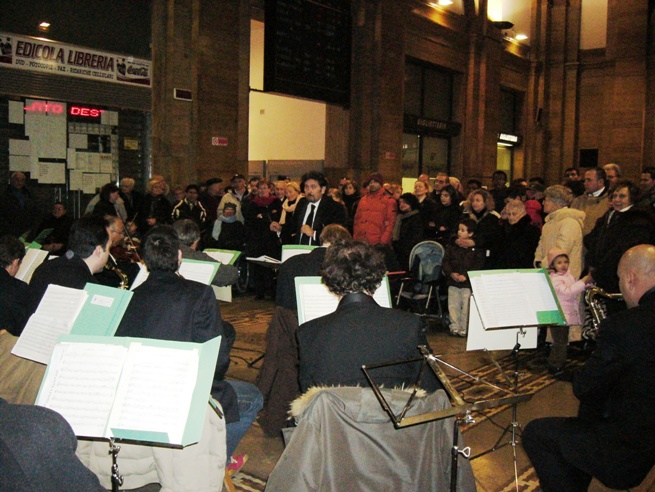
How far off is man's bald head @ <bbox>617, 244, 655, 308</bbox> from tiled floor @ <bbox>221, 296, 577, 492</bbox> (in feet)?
3.09

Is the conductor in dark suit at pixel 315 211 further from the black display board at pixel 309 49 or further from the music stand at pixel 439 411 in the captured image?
the black display board at pixel 309 49

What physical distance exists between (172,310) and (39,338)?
75cm

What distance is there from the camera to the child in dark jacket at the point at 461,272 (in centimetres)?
838

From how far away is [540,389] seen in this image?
6.24 meters

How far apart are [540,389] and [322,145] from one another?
1167cm

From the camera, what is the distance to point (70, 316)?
348 centimetres

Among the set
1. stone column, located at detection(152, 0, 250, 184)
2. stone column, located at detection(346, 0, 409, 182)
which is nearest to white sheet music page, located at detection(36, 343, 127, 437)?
stone column, located at detection(152, 0, 250, 184)

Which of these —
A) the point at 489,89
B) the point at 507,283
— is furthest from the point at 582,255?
the point at 489,89

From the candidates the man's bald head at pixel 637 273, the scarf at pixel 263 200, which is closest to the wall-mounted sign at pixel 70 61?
the scarf at pixel 263 200

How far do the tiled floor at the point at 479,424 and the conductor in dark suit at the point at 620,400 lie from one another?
0.70 m

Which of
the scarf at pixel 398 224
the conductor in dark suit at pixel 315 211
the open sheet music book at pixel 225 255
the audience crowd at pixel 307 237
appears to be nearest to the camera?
the audience crowd at pixel 307 237

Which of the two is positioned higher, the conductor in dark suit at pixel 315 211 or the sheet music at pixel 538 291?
the conductor in dark suit at pixel 315 211

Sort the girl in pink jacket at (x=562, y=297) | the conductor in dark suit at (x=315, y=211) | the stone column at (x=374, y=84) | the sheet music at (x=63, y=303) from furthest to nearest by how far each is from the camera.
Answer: the stone column at (x=374, y=84), the conductor in dark suit at (x=315, y=211), the girl in pink jacket at (x=562, y=297), the sheet music at (x=63, y=303)

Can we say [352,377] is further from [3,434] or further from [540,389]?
[540,389]
